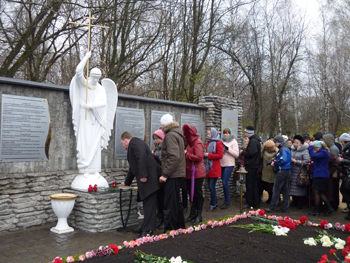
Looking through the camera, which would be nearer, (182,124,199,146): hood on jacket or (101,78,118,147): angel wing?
(182,124,199,146): hood on jacket

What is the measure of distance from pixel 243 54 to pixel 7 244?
15521mm

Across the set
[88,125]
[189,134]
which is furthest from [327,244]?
[88,125]

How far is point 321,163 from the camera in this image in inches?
294

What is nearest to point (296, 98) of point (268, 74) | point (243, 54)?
point (268, 74)

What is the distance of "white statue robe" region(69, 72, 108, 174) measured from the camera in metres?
6.37

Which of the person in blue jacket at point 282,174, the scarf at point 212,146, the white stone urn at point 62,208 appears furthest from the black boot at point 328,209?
the white stone urn at point 62,208

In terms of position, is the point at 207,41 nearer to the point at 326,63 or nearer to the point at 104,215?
the point at 326,63

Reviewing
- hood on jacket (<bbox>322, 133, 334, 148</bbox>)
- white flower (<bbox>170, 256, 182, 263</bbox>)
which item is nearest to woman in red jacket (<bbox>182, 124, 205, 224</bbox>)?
white flower (<bbox>170, 256, 182, 263</bbox>)

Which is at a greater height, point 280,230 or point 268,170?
point 268,170

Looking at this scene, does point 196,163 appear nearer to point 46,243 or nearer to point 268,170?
point 268,170

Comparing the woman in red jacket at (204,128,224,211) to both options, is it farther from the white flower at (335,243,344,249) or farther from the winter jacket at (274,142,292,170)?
the white flower at (335,243,344,249)

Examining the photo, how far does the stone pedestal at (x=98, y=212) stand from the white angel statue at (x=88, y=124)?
336 mm

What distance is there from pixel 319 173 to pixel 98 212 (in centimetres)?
455

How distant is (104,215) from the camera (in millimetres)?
5941
